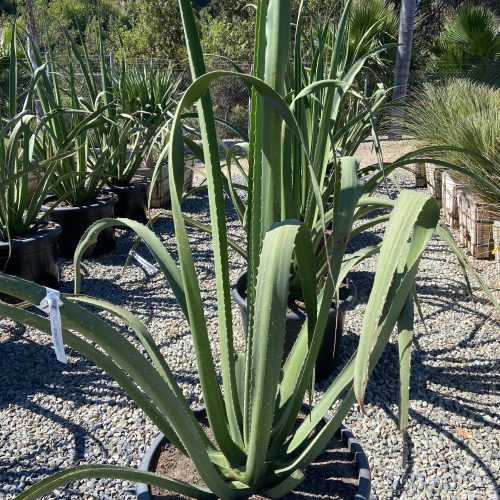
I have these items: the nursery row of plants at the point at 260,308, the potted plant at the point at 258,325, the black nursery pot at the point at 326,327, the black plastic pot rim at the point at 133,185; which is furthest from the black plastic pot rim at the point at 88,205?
the potted plant at the point at 258,325

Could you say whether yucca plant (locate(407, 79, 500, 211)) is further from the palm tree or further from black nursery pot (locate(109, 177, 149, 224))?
the palm tree

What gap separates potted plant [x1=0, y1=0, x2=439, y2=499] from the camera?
0.79 metres

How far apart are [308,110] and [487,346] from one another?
46.4 inches

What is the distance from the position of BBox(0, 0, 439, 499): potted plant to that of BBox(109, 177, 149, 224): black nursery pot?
2.68m

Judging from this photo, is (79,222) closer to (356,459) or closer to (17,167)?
(17,167)

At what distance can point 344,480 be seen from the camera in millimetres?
1254

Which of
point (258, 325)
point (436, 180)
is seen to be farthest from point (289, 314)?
point (436, 180)

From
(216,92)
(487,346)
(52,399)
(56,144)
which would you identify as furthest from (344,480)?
(216,92)

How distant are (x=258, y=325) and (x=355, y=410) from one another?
3.55 ft

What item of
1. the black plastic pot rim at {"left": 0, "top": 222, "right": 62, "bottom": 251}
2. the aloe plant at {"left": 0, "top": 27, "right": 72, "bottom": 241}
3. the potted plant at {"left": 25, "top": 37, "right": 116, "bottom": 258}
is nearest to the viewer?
the aloe plant at {"left": 0, "top": 27, "right": 72, "bottom": 241}

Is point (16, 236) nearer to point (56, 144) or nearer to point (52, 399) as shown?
point (56, 144)

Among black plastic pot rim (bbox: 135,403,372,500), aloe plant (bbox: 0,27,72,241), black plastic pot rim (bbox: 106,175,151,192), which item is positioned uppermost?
aloe plant (bbox: 0,27,72,241)

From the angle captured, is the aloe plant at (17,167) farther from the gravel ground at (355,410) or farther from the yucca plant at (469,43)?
the yucca plant at (469,43)

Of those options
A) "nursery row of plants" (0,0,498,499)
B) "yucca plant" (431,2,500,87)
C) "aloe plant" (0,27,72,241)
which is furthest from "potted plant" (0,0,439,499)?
"yucca plant" (431,2,500,87)
